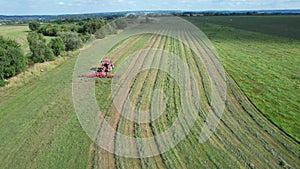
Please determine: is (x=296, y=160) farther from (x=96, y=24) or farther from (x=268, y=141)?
(x=96, y=24)

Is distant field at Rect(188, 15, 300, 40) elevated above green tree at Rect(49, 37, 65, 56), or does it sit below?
below

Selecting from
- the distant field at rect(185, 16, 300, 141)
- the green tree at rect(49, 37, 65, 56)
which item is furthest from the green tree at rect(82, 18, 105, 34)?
the distant field at rect(185, 16, 300, 141)

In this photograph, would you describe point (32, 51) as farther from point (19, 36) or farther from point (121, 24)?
point (19, 36)

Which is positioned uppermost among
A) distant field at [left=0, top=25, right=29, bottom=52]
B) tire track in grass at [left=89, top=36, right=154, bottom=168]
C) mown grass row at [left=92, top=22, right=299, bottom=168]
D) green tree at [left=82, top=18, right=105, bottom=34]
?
mown grass row at [left=92, top=22, right=299, bottom=168]

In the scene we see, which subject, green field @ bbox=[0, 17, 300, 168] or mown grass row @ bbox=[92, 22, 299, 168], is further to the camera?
green field @ bbox=[0, 17, 300, 168]

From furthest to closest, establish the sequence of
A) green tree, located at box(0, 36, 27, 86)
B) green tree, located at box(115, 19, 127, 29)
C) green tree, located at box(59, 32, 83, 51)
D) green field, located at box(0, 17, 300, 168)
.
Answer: green tree, located at box(115, 19, 127, 29) → green tree, located at box(59, 32, 83, 51) → green tree, located at box(0, 36, 27, 86) → green field, located at box(0, 17, 300, 168)

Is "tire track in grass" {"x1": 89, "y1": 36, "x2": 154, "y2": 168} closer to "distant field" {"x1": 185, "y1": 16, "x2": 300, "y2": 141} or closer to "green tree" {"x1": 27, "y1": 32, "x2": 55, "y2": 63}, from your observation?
"distant field" {"x1": 185, "y1": 16, "x2": 300, "y2": 141}

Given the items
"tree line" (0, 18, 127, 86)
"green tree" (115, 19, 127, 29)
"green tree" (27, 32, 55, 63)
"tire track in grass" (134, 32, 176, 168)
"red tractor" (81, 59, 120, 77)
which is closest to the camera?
"tire track in grass" (134, 32, 176, 168)

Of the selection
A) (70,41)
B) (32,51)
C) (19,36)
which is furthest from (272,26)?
(32,51)
